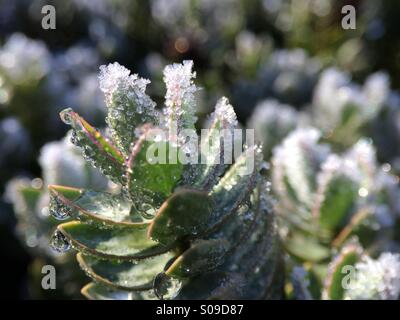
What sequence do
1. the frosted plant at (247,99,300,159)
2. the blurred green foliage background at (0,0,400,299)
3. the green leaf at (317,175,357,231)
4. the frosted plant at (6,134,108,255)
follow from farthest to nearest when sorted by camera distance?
the blurred green foliage background at (0,0,400,299) → the frosted plant at (247,99,300,159) → the frosted plant at (6,134,108,255) → the green leaf at (317,175,357,231)

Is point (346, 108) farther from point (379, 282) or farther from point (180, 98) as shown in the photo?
point (180, 98)


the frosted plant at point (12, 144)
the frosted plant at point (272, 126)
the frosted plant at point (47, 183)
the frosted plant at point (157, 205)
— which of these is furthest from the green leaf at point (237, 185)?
the frosted plant at point (12, 144)

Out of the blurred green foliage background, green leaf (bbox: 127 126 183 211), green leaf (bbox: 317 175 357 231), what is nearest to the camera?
green leaf (bbox: 127 126 183 211)

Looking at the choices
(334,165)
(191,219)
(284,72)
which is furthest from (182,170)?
(284,72)

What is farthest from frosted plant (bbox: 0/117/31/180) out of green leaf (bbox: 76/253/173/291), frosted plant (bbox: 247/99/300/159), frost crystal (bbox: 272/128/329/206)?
green leaf (bbox: 76/253/173/291)

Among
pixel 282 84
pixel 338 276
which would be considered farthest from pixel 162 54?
pixel 338 276

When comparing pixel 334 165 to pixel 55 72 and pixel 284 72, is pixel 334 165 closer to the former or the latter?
pixel 284 72

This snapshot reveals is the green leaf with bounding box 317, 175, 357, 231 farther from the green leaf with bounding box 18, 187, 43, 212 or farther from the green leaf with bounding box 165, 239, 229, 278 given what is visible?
the green leaf with bounding box 18, 187, 43, 212
